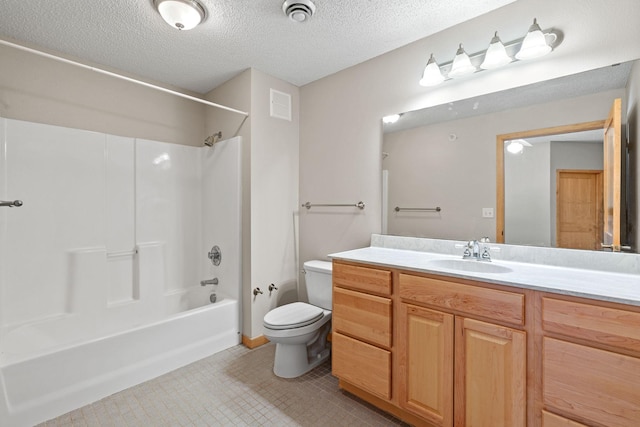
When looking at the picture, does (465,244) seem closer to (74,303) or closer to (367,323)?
(367,323)

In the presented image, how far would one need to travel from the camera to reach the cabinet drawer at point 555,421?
112 centimetres

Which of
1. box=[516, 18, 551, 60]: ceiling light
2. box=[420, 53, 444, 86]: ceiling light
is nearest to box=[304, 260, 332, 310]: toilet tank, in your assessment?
A: box=[420, 53, 444, 86]: ceiling light

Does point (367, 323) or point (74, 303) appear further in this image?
point (74, 303)

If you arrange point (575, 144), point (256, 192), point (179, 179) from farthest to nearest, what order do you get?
1. point (179, 179)
2. point (256, 192)
3. point (575, 144)

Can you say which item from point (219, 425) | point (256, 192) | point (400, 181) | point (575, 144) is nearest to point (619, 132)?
point (575, 144)

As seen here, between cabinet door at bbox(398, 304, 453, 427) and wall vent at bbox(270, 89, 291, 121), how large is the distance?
2.00 metres

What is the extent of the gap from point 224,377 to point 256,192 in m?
1.42

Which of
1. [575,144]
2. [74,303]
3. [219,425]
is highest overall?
[575,144]

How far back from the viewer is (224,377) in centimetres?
211

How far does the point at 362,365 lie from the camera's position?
1748mm

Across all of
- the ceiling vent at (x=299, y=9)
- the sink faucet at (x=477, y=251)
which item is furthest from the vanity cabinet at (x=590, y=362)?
the ceiling vent at (x=299, y=9)

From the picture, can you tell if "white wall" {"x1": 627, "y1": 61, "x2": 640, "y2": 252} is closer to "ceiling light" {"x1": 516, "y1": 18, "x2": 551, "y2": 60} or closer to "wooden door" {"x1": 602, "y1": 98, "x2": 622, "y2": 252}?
"wooden door" {"x1": 602, "y1": 98, "x2": 622, "y2": 252}

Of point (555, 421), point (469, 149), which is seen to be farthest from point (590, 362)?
point (469, 149)

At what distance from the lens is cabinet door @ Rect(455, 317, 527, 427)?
1.23 meters
